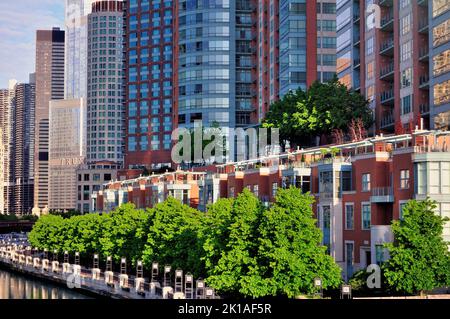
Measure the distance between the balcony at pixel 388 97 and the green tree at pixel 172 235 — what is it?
30.6 metres

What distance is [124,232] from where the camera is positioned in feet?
365

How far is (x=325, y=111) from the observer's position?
117625 millimetres

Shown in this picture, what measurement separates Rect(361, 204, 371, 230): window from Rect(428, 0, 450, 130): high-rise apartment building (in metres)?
20.5

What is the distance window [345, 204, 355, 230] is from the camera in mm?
84250

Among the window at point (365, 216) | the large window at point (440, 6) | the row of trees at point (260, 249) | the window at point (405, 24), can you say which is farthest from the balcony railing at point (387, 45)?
the row of trees at point (260, 249)

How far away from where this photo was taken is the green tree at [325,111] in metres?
116

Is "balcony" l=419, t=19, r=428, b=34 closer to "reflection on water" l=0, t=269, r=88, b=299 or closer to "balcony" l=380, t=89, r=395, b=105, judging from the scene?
"balcony" l=380, t=89, r=395, b=105

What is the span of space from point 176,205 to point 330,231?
72.1ft

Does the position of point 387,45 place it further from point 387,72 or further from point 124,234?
point 124,234

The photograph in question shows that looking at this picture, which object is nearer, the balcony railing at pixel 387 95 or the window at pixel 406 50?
the window at pixel 406 50

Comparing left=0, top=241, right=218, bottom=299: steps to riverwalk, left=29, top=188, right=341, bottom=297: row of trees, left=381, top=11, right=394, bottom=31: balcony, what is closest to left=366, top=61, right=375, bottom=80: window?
left=381, top=11, right=394, bottom=31: balcony

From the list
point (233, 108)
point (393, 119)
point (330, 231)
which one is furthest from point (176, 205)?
point (233, 108)

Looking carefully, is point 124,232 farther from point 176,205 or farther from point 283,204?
point 283,204

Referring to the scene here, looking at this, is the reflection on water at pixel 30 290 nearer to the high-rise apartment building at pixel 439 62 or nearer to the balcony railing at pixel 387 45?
the high-rise apartment building at pixel 439 62
